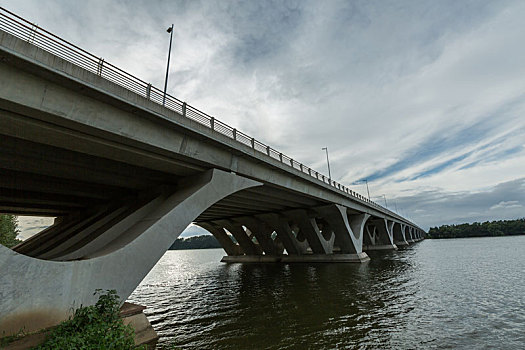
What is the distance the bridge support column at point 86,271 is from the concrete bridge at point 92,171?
3 centimetres

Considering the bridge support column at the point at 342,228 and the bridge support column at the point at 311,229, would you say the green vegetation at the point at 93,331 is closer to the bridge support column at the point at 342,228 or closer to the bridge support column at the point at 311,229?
the bridge support column at the point at 311,229

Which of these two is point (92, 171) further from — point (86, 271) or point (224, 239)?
point (224, 239)

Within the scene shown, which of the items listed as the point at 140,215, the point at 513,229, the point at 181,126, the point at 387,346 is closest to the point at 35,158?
the point at 140,215

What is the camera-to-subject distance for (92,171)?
46.7 ft

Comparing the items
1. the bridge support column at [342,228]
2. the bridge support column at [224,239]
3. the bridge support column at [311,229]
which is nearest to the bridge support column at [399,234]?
the bridge support column at [342,228]

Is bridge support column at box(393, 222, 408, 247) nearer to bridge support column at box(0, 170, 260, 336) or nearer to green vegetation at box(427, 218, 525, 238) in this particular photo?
green vegetation at box(427, 218, 525, 238)

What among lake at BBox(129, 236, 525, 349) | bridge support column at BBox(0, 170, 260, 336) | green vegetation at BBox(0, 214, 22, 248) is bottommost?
lake at BBox(129, 236, 525, 349)

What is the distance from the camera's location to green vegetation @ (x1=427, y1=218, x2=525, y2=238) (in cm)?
14512

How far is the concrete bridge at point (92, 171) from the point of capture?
8070mm

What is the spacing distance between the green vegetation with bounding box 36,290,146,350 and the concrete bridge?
2.88ft

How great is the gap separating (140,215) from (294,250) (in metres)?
31.8

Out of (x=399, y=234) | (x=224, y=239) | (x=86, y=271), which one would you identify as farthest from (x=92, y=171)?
(x=399, y=234)

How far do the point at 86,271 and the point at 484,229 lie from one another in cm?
19945

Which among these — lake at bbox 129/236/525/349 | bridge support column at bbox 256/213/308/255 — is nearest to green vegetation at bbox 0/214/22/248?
lake at bbox 129/236/525/349
